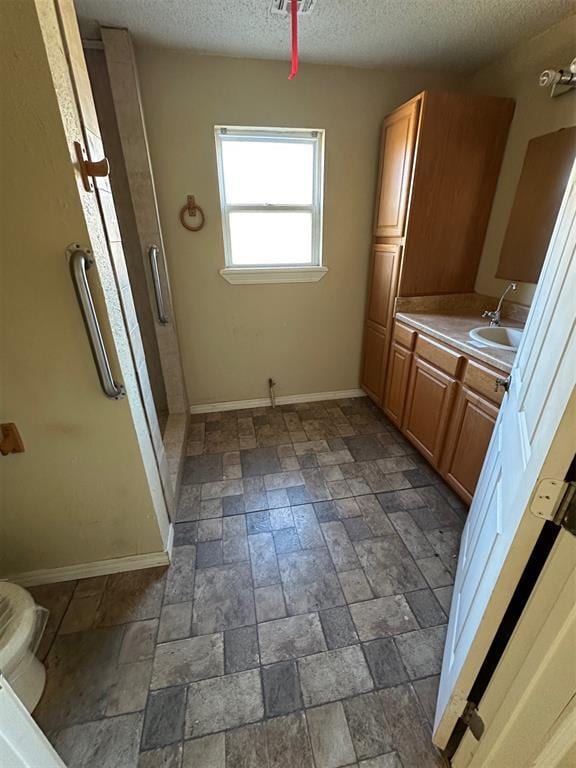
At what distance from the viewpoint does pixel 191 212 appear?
2.41 meters

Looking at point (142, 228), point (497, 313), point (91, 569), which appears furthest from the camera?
point (142, 228)

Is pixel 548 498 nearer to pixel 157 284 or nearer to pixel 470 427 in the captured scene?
pixel 470 427

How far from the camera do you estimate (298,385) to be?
3139 millimetres

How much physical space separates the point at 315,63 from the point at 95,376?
250 centimetres

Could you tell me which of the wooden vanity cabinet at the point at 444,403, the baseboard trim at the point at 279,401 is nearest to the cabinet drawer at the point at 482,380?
the wooden vanity cabinet at the point at 444,403

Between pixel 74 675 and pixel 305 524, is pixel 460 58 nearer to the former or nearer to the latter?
pixel 305 524

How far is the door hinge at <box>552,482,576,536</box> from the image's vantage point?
0.58m

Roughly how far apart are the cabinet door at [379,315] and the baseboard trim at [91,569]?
2.03 meters

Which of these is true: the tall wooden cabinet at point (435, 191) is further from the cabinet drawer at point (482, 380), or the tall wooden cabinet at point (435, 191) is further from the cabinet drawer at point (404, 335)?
the cabinet drawer at point (482, 380)

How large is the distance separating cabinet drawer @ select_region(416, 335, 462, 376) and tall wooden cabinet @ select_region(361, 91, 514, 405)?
28 centimetres

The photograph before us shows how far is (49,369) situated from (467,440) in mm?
1967

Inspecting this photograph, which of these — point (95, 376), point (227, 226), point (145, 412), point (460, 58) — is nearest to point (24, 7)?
point (95, 376)

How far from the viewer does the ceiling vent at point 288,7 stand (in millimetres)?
1626

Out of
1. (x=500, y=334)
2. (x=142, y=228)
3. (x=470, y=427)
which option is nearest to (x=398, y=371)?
(x=500, y=334)
